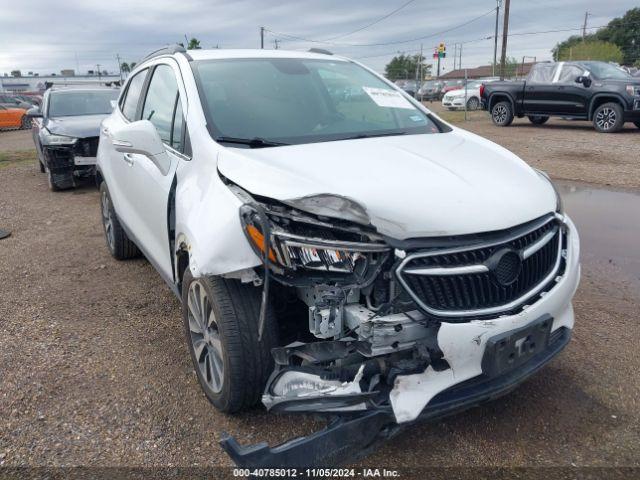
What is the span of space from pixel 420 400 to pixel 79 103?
966cm

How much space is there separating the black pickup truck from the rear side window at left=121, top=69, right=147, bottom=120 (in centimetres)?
1269

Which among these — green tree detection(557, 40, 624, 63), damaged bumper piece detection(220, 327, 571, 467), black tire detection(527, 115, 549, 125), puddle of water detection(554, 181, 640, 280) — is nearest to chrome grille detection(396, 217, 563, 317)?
damaged bumper piece detection(220, 327, 571, 467)

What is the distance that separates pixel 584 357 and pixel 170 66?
330 cm

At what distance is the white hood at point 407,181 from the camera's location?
7.48ft

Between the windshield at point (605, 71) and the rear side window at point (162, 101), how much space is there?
1350cm

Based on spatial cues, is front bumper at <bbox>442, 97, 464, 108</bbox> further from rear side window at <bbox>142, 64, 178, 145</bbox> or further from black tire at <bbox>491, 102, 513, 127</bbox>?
rear side window at <bbox>142, 64, 178, 145</bbox>

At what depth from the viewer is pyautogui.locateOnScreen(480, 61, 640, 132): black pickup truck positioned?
44.8 feet

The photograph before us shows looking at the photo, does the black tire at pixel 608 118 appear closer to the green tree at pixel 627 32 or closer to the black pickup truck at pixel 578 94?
the black pickup truck at pixel 578 94

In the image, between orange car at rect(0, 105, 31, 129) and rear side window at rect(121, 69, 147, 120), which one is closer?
rear side window at rect(121, 69, 147, 120)

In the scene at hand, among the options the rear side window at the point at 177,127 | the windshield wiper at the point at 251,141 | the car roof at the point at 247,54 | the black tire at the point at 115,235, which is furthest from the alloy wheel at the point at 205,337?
the black tire at the point at 115,235

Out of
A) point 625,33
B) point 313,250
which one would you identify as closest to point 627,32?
point 625,33

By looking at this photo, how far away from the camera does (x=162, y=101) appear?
12.6 ft

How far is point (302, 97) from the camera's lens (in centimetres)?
358

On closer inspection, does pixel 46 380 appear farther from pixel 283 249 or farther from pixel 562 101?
pixel 562 101
